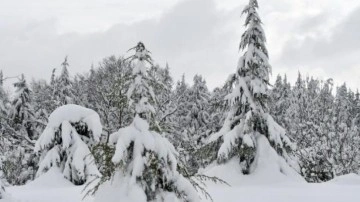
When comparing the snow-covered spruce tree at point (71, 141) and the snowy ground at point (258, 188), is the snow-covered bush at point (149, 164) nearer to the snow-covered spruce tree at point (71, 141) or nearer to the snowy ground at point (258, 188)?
the snowy ground at point (258, 188)

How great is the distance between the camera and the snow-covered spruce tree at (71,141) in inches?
615

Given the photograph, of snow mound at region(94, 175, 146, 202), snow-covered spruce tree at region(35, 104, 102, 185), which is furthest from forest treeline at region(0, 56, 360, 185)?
snow mound at region(94, 175, 146, 202)

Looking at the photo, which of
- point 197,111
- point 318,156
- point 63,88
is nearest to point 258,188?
point 318,156

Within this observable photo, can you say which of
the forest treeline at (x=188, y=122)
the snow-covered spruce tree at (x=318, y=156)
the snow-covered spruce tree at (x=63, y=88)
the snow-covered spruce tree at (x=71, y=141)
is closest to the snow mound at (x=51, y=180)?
the snow-covered spruce tree at (x=71, y=141)

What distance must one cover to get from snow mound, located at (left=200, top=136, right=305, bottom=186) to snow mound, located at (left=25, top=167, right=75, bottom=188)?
5.03m

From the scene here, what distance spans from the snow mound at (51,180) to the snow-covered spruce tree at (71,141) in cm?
19

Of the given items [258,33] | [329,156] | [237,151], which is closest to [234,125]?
[237,151]

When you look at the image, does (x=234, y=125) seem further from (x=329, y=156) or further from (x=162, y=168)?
(x=329, y=156)

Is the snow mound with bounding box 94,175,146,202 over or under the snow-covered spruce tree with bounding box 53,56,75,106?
under

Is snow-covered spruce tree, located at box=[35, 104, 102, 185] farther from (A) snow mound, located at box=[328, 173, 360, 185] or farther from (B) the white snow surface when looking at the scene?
(A) snow mound, located at box=[328, 173, 360, 185]

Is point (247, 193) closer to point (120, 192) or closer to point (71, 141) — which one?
point (120, 192)

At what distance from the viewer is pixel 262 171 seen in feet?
47.0

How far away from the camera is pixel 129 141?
6.70m

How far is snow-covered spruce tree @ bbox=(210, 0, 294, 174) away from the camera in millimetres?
14906
